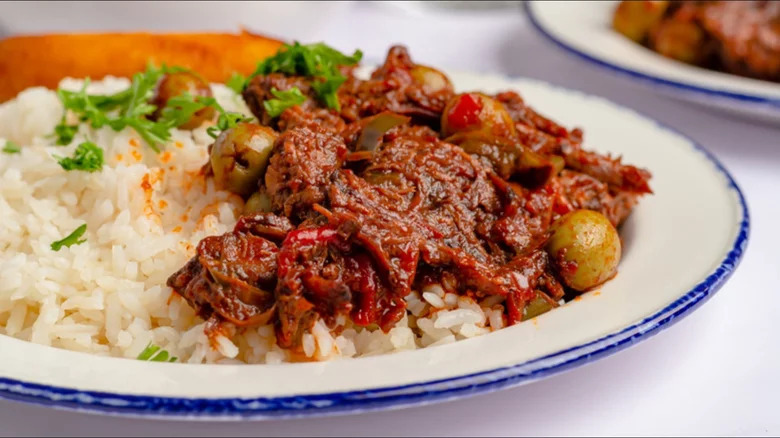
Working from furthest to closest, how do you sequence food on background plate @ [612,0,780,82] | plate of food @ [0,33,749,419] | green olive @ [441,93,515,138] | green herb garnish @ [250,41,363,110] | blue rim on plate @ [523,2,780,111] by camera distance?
food on background plate @ [612,0,780,82]
blue rim on plate @ [523,2,780,111]
green herb garnish @ [250,41,363,110]
green olive @ [441,93,515,138]
plate of food @ [0,33,749,419]

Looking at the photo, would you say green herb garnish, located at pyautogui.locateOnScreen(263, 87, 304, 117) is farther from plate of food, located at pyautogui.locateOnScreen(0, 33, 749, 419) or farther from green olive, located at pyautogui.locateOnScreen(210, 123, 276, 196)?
green olive, located at pyautogui.locateOnScreen(210, 123, 276, 196)

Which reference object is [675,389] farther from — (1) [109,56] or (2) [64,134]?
(1) [109,56]

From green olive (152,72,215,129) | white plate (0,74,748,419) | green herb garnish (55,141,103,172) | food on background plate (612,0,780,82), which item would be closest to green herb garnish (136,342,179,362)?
white plate (0,74,748,419)

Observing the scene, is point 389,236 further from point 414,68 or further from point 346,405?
point 414,68

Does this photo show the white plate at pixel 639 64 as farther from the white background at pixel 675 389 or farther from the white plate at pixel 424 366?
the white plate at pixel 424 366

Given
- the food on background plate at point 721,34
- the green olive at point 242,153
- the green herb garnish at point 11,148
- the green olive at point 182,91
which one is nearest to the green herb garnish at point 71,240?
the green olive at point 242,153

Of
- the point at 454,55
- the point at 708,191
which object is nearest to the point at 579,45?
the point at 454,55
